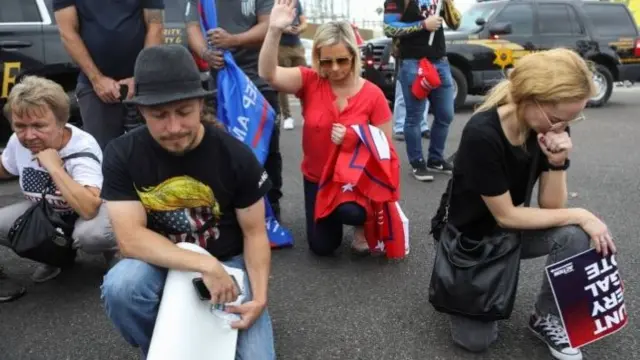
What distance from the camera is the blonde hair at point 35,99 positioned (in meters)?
2.57

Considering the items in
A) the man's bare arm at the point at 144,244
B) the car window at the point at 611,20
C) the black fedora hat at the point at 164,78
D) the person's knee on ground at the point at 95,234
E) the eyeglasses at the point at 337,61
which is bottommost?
the person's knee on ground at the point at 95,234

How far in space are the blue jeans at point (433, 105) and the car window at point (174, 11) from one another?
6.62ft

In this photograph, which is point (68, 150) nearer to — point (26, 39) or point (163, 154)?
point (163, 154)

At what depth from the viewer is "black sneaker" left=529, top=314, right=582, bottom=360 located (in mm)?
2295

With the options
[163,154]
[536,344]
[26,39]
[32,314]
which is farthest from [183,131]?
[26,39]

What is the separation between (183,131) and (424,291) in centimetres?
157

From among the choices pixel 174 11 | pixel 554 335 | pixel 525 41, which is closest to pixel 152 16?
pixel 174 11

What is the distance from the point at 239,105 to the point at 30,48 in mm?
2505

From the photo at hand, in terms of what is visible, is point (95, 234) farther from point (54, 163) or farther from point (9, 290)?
point (9, 290)

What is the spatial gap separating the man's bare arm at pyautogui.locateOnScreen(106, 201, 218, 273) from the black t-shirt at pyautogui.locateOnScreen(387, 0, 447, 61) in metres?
3.30

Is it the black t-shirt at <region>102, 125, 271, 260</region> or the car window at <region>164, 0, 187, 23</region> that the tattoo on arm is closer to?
the black t-shirt at <region>102, 125, 271, 260</region>

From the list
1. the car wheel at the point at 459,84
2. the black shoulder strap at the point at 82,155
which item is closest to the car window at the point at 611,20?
the car wheel at the point at 459,84

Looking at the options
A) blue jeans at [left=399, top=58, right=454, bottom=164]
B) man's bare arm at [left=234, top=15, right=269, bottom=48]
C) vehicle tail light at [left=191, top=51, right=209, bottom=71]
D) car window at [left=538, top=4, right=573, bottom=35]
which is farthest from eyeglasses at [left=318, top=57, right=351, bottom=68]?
car window at [left=538, top=4, right=573, bottom=35]

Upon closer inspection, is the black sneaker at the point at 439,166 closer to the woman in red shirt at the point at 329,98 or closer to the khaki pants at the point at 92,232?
the woman in red shirt at the point at 329,98
